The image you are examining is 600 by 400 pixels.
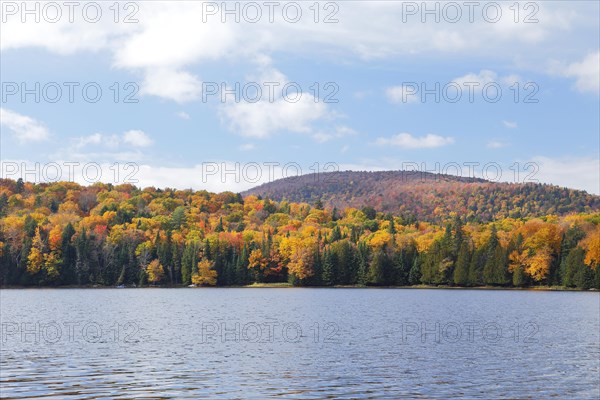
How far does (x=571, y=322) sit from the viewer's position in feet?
226

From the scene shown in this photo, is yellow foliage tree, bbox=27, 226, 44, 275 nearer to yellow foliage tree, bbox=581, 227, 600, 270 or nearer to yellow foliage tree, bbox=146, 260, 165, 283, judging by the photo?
yellow foliage tree, bbox=146, 260, 165, 283

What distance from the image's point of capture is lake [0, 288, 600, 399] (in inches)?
1410

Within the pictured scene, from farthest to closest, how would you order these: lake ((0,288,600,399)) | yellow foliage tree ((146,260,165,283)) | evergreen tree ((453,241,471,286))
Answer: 1. yellow foliage tree ((146,260,165,283))
2. evergreen tree ((453,241,471,286))
3. lake ((0,288,600,399))

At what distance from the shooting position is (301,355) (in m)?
46.3

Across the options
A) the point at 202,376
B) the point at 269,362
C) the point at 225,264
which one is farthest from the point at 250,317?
the point at 225,264

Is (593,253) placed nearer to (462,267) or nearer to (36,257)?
(462,267)

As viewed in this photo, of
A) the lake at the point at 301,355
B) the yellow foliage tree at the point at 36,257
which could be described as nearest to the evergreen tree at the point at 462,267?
the lake at the point at 301,355

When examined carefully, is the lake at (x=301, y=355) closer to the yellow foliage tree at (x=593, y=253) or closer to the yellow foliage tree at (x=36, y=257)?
the yellow foliage tree at (x=593, y=253)

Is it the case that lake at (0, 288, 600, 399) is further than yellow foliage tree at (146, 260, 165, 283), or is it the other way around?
yellow foliage tree at (146, 260, 165, 283)

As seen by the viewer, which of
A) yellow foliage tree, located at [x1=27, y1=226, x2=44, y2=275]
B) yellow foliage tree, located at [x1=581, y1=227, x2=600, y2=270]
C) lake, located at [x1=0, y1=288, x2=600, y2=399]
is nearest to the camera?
lake, located at [x1=0, y1=288, x2=600, y2=399]

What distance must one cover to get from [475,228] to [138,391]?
16144 centimetres

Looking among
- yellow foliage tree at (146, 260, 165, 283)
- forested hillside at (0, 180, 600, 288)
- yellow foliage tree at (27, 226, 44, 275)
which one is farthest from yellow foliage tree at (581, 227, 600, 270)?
yellow foliage tree at (27, 226, 44, 275)

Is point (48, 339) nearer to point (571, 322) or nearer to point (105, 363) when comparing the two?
point (105, 363)

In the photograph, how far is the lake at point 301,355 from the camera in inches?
1410
